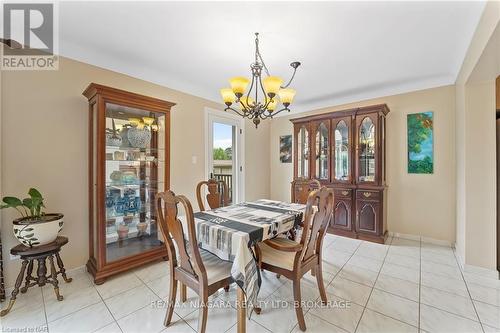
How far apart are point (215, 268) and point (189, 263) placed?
8.3 inches

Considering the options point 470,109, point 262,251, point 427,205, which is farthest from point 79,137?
point 427,205

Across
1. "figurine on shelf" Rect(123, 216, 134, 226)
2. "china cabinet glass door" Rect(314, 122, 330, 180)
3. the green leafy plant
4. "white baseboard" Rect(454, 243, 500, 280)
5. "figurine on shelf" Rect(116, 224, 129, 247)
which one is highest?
"china cabinet glass door" Rect(314, 122, 330, 180)

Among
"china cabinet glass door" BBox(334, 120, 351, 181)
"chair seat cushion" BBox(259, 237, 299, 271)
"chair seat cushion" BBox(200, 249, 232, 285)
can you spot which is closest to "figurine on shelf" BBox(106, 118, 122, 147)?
"chair seat cushion" BBox(200, 249, 232, 285)

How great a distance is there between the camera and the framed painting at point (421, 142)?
10.6ft

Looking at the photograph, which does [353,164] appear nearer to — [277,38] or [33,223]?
[277,38]

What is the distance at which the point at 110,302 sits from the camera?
1.91 m

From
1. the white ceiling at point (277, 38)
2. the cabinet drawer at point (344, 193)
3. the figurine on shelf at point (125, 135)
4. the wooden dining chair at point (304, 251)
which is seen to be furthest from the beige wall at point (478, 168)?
the figurine on shelf at point (125, 135)

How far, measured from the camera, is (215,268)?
5.37ft

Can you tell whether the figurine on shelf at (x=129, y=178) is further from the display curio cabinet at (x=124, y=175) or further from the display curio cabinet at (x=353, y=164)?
the display curio cabinet at (x=353, y=164)

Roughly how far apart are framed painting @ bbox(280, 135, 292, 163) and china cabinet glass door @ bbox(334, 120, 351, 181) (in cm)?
118

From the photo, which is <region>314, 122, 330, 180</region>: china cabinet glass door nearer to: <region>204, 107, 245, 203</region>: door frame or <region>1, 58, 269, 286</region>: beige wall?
<region>204, 107, 245, 203</region>: door frame

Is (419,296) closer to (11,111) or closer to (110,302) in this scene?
(110,302)

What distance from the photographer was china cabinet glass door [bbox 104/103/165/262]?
7.92 feet

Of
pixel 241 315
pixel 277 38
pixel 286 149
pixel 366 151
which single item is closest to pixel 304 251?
pixel 241 315
